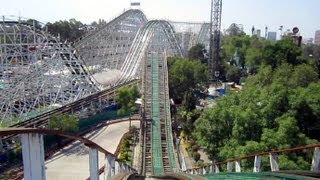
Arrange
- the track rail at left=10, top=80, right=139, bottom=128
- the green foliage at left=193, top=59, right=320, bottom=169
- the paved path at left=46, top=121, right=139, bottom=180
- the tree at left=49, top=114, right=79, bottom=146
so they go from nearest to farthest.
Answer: the green foliage at left=193, top=59, right=320, bottom=169 → the paved path at left=46, top=121, right=139, bottom=180 → the track rail at left=10, top=80, right=139, bottom=128 → the tree at left=49, top=114, right=79, bottom=146

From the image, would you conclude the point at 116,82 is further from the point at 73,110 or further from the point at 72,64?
the point at 73,110

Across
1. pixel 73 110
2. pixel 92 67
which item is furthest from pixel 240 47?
pixel 73 110

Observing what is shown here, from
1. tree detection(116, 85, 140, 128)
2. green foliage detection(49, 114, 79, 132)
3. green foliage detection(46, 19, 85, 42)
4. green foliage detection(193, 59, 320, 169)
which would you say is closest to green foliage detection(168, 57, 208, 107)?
tree detection(116, 85, 140, 128)

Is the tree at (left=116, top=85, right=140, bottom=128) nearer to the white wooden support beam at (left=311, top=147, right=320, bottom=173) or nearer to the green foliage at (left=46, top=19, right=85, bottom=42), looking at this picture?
the white wooden support beam at (left=311, top=147, right=320, bottom=173)

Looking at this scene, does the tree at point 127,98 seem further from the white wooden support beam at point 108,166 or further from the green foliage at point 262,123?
the white wooden support beam at point 108,166

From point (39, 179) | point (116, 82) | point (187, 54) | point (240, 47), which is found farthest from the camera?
point (240, 47)

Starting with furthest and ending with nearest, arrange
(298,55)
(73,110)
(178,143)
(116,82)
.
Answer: (298,55), (116,82), (73,110), (178,143)

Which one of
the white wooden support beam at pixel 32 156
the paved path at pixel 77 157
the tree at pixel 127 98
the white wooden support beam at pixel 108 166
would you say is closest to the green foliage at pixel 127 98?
the tree at pixel 127 98
